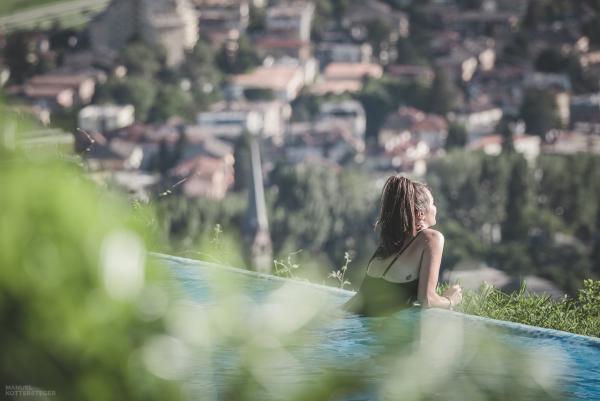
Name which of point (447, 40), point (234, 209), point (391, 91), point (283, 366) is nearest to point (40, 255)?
point (283, 366)

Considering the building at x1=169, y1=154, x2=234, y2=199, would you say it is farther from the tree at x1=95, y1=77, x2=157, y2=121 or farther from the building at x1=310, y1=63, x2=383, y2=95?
the building at x1=310, y1=63, x2=383, y2=95

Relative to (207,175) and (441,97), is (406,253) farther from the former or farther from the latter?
(441,97)

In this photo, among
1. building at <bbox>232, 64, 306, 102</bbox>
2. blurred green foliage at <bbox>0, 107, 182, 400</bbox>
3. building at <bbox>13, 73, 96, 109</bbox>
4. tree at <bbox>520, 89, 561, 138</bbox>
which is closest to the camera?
blurred green foliage at <bbox>0, 107, 182, 400</bbox>

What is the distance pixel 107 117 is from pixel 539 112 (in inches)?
537

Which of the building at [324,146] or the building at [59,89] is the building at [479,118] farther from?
the building at [59,89]

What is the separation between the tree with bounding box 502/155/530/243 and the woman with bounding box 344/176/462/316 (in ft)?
102

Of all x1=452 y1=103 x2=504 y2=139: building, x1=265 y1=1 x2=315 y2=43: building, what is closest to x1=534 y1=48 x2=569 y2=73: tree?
x1=452 y1=103 x2=504 y2=139: building

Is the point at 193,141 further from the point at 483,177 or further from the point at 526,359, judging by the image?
the point at 526,359

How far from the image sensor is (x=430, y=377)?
763 mm

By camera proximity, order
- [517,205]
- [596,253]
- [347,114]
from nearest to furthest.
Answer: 1. [596,253]
2. [517,205]
3. [347,114]

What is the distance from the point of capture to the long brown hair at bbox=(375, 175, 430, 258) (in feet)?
7.68

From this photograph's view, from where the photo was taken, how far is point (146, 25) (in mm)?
49688

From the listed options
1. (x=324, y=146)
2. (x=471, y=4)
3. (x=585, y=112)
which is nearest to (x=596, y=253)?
(x=324, y=146)

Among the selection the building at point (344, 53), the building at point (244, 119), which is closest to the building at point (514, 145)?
the building at point (244, 119)
